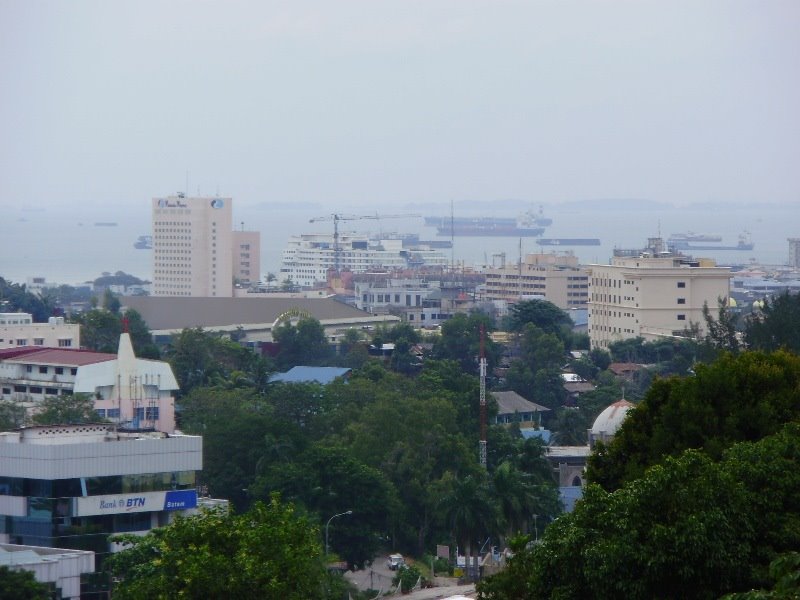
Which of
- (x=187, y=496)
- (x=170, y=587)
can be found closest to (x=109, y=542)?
(x=187, y=496)

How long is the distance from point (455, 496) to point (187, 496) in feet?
20.4

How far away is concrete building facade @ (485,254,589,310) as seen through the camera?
124188 millimetres

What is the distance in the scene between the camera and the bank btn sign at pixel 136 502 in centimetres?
3081

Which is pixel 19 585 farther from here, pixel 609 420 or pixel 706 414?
pixel 609 420

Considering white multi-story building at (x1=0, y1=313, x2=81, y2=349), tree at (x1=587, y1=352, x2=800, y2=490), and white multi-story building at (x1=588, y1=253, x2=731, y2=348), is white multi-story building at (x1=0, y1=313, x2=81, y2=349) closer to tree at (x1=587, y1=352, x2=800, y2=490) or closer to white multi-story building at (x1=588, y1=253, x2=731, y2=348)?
white multi-story building at (x1=588, y1=253, x2=731, y2=348)

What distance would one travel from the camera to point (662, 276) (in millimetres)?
86750

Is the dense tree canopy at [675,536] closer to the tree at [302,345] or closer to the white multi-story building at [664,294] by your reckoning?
the tree at [302,345]

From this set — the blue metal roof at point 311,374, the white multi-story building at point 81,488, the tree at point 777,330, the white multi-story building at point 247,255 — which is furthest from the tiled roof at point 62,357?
the white multi-story building at point 247,255

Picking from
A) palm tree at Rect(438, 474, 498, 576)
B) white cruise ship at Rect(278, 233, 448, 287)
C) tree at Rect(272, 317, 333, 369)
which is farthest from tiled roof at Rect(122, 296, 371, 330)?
white cruise ship at Rect(278, 233, 448, 287)

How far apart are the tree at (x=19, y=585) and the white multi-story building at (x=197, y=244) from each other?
113 meters

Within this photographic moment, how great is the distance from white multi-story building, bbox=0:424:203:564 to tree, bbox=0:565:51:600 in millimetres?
3868

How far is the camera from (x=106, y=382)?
164 feet

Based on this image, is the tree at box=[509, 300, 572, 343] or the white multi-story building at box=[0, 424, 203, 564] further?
the tree at box=[509, 300, 572, 343]

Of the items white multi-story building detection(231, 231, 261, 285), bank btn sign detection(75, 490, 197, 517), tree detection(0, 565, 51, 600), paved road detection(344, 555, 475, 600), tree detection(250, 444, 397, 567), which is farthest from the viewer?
white multi-story building detection(231, 231, 261, 285)
